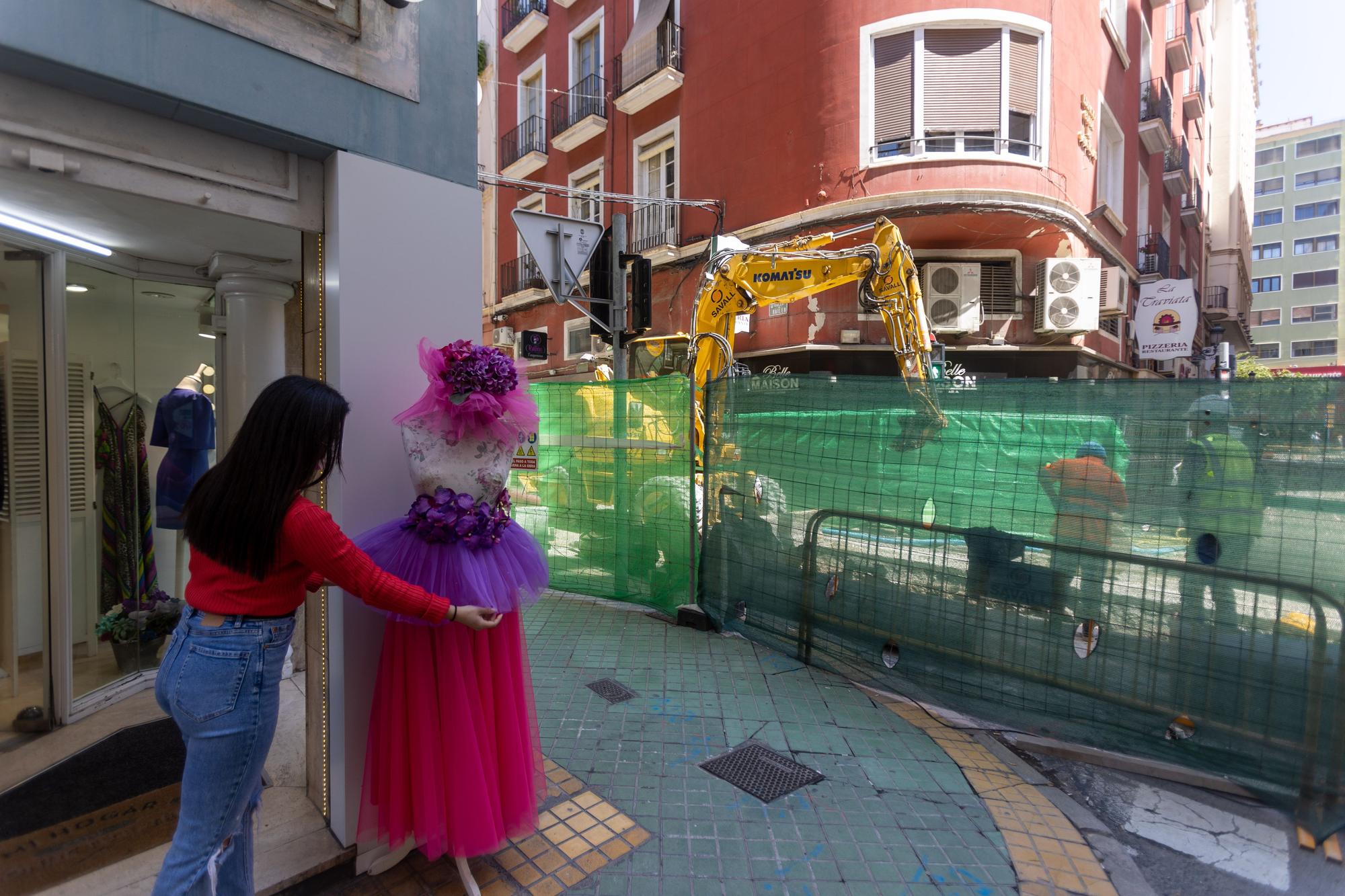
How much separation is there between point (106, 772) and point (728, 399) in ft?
13.9

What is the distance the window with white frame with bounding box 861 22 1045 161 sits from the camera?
1209 centimetres

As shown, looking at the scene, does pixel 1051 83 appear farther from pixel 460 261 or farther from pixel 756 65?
pixel 460 261

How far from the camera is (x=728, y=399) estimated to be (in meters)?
5.37

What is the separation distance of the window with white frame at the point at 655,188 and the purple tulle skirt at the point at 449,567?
14134 mm

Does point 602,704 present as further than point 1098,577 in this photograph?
Yes

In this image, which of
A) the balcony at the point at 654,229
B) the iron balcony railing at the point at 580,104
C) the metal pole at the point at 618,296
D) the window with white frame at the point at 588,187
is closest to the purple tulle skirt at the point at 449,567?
the metal pole at the point at 618,296

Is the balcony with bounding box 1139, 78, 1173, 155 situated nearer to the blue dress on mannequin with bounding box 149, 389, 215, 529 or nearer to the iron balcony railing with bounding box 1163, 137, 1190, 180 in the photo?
the iron balcony railing with bounding box 1163, 137, 1190, 180

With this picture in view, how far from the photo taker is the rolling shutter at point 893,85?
479 inches

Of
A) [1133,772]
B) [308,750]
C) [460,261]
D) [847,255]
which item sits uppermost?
[847,255]

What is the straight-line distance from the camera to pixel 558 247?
6480 mm

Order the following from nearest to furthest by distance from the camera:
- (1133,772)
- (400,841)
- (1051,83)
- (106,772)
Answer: (400,841) < (106,772) < (1133,772) < (1051,83)

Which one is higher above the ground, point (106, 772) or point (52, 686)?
point (52, 686)

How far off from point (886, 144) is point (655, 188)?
633 centimetres

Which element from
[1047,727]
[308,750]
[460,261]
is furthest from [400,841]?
[1047,727]
